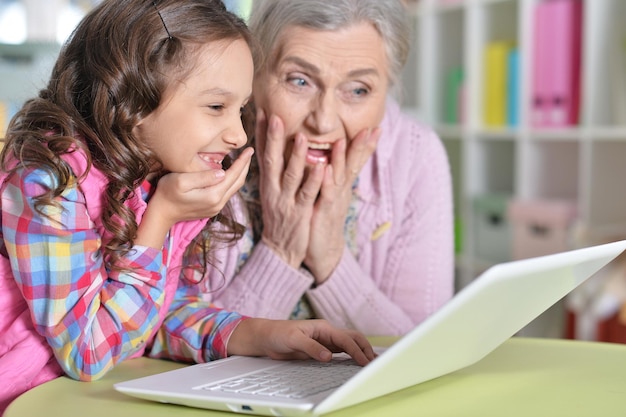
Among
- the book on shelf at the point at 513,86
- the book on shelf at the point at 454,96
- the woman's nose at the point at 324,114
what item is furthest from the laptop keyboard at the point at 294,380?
the book on shelf at the point at 454,96

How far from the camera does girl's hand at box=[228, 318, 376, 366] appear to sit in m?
1.03

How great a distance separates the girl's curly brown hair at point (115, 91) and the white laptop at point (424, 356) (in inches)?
8.3

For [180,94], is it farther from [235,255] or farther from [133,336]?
[235,255]

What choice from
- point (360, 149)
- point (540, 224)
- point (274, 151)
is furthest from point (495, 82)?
point (274, 151)

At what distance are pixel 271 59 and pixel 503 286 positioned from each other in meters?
0.83

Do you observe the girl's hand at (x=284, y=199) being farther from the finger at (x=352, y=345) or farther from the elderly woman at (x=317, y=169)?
the finger at (x=352, y=345)

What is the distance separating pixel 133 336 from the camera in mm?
1028

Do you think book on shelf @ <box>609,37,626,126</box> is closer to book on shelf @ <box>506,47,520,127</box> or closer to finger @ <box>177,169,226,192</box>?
book on shelf @ <box>506,47,520,127</box>

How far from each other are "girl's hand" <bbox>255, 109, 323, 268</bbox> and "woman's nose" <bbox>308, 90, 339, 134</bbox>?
0.06 metres

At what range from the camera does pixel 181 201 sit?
1.04 meters

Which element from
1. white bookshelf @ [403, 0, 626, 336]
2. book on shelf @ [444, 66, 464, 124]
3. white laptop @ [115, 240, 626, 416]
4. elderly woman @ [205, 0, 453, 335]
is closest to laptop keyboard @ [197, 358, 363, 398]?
white laptop @ [115, 240, 626, 416]

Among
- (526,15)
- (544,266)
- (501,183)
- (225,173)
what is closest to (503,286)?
(544,266)

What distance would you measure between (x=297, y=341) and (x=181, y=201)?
22cm

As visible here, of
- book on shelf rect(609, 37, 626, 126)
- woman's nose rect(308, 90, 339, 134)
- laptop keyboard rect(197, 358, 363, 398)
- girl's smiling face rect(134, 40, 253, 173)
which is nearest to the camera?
laptop keyboard rect(197, 358, 363, 398)
